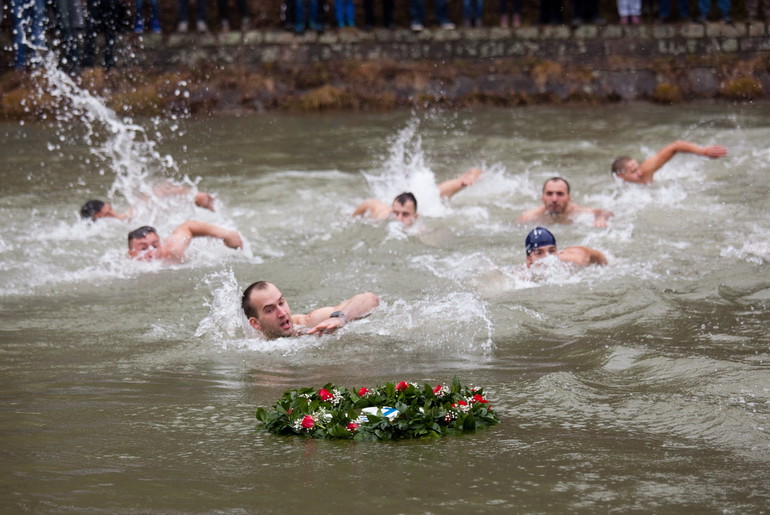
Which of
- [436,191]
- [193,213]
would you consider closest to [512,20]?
[436,191]

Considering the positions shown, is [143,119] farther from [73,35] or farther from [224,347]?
[224,347]

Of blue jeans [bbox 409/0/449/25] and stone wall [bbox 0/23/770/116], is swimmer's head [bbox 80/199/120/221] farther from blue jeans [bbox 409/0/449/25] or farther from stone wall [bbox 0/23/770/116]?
blue jeans [bbox 409/0/449/25]

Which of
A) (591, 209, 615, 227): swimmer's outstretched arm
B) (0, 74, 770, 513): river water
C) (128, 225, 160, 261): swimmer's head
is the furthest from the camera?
(591, 209, 615, 227): swimmer's outstretched arm

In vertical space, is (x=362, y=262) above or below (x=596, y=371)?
above

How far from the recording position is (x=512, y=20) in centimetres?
2012

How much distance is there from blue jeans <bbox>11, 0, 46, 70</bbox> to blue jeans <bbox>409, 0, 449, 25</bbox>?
6347 millimetres

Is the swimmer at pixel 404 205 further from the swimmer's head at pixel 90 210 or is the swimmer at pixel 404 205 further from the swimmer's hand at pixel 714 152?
the swimmer's head at pixel 90 210

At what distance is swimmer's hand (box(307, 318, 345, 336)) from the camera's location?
7.38 m

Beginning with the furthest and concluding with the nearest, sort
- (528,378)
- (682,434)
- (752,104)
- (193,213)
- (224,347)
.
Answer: (752,104), (193,213), (224,347), (528,378), (682,434)

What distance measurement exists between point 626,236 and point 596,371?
4297mm

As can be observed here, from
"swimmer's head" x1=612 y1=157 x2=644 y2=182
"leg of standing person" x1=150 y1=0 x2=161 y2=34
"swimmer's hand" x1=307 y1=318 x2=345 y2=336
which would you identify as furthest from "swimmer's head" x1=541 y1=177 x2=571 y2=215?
"leg of standing person" x1=150 y1=0 x2=161 y2=34

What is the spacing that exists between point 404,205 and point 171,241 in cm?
256

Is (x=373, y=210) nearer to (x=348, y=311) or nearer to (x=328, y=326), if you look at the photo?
(x=348, y=311)

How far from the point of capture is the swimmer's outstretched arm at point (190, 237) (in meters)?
10.4
